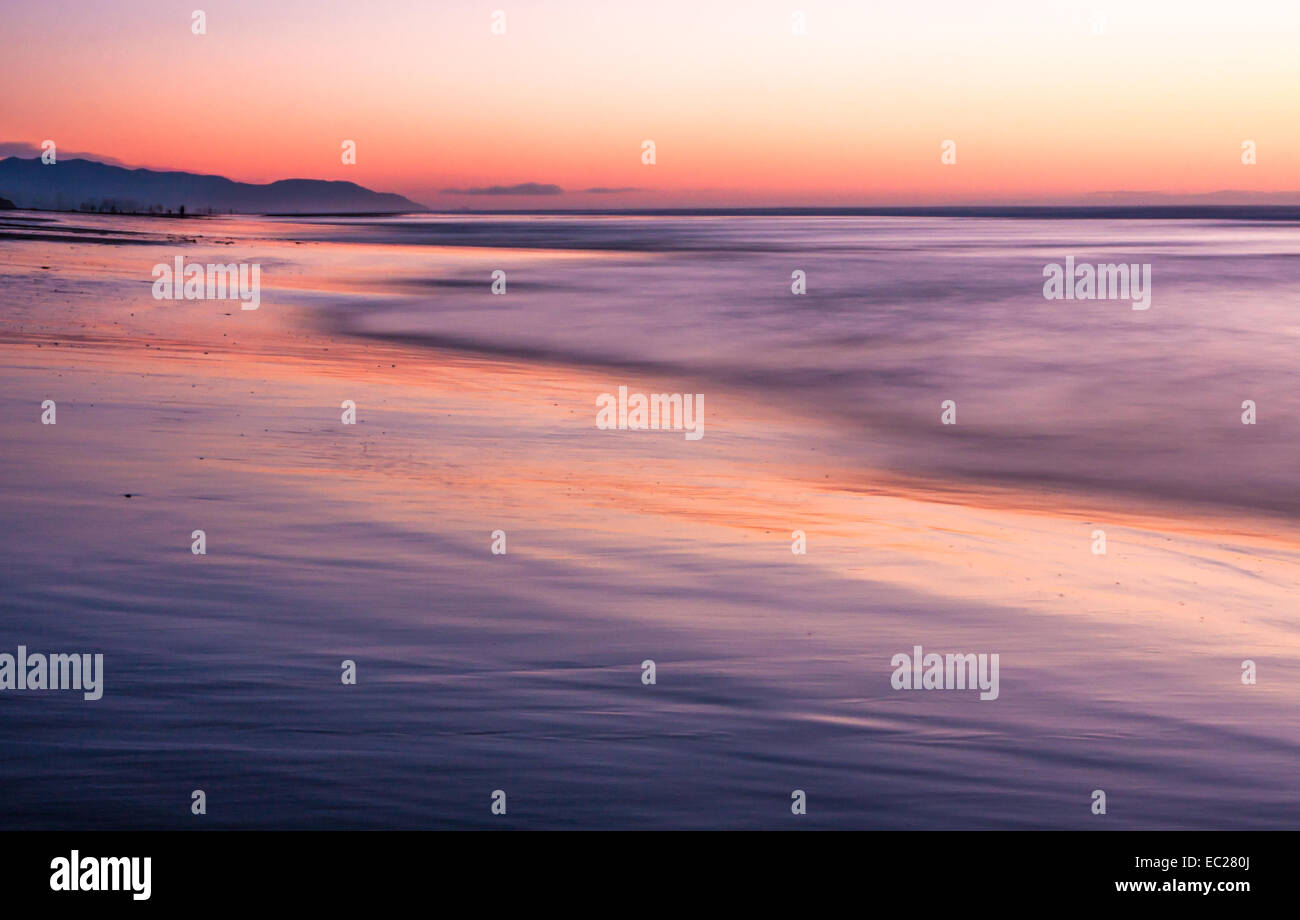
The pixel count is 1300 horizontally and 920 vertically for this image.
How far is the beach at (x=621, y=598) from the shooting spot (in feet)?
16.4

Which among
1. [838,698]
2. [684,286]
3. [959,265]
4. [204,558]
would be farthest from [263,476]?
[959,265]

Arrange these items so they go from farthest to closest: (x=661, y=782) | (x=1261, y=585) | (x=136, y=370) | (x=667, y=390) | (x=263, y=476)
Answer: (x=667, y=390), (x=136, y=370), (x=263, y=476), (x=1261, y=585), (x=661, y=782)

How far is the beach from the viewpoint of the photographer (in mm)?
4992

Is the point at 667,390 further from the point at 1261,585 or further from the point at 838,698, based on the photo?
the point at 838,698

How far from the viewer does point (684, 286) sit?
39.1 metres

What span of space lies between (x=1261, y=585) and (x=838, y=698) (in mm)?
3963

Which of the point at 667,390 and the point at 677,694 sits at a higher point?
the point at 667,390

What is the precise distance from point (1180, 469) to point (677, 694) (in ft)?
30.9

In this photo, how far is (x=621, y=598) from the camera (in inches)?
292

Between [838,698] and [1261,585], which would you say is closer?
[838,698]

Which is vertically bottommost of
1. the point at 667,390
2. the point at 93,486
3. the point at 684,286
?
the point at 93,486

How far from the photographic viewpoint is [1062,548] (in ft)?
30.2

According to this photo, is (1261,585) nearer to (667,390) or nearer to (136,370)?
(667,390)

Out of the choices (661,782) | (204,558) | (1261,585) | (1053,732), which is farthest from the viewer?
(1261,585)
